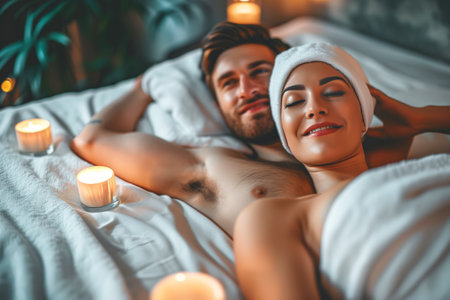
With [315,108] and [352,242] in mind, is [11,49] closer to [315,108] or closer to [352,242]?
[315,108]

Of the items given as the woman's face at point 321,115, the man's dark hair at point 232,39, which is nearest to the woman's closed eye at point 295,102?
the woman's face at point 321,115

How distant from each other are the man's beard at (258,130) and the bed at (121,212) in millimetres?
76

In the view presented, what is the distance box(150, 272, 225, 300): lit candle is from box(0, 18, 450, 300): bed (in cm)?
14

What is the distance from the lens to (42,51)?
1952mm

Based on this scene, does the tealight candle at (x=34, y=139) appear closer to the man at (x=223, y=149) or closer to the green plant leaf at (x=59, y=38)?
the man at (x=223, y=149)

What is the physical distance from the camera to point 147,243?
0.95m

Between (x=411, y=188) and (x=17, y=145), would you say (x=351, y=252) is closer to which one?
(x=411, y=188)

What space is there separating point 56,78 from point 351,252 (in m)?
2.48

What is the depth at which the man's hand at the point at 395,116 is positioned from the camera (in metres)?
1.05

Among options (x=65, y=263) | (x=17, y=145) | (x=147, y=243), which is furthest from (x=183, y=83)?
(x=65, y=263)

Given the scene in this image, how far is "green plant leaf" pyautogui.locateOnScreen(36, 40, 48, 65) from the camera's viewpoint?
1.95 m

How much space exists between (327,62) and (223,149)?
0.47 m

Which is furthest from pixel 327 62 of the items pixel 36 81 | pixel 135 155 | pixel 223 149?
pixel 36 81

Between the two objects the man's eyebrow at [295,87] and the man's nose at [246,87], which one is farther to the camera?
the man's nose at [246,87]
